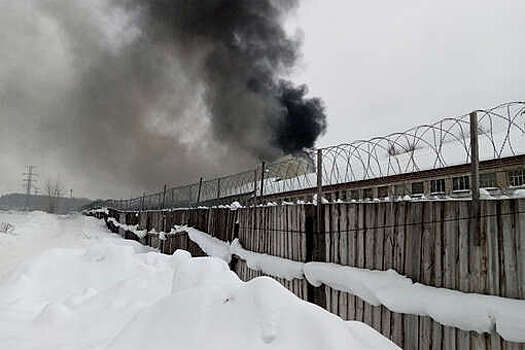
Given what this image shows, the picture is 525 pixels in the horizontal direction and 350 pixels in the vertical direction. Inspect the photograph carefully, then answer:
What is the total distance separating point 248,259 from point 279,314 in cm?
420

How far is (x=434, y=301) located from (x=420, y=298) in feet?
0.44

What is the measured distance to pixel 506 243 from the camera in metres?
2.85

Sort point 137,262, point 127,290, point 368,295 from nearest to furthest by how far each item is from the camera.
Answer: point 368,295 < point 127,290 < point 137,262

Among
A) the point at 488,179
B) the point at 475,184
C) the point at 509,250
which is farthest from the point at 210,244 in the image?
the point at 488,179

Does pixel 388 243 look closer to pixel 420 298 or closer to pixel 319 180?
pixel 420 298

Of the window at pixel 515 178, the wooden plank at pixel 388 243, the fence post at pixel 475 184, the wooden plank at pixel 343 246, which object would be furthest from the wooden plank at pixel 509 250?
the window at pixel 515 178

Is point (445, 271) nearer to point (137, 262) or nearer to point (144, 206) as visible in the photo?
point (137, 262)

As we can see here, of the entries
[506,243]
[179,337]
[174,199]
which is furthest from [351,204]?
[174,199]

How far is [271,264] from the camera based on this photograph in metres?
5.55

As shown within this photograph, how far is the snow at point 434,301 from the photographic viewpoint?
265 cm

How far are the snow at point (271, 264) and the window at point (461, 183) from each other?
6852 millimetres

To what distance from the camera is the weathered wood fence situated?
2844mm

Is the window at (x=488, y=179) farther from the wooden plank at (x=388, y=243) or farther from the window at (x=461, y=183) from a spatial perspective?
the wooden plank at (x=388, y=243)

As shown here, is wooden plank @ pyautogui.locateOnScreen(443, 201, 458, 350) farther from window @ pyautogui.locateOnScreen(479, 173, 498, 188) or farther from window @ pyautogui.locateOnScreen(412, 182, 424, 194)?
window @ pyautogui.locateOnScreen(412, 182, 424, 194)
